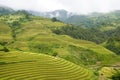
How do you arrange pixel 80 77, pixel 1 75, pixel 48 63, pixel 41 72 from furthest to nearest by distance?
pixel 48 63, pixel 80 77, pixel 41 72, pixel 1 75

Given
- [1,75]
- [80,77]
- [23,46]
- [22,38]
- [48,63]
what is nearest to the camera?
[1,75]

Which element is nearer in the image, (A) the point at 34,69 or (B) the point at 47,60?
(A) the point at 34,69

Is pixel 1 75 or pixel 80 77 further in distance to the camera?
pixel 80 77

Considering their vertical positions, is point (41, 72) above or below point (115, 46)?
above

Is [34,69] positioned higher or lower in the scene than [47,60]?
higher

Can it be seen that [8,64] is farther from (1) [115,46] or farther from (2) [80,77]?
(1) [115,46]

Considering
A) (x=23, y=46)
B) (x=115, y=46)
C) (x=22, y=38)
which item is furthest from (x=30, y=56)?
(x=115, y=46)

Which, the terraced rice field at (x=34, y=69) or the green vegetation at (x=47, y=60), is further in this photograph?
the green vegetation at (x=47, y=60)

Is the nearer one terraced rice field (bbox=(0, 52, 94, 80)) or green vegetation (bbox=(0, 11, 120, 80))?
terraced rice field (bbox=(0, 52, 94, 80))
